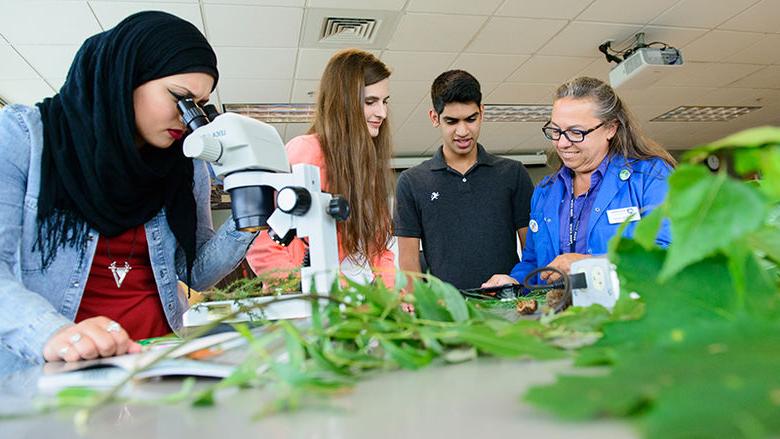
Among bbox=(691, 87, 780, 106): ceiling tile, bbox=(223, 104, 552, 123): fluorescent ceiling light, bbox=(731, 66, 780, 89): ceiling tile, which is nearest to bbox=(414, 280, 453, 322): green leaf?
bbox=(223, 104, 552, 123): fluorescent ceiling light

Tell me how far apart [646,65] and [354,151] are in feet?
10.4

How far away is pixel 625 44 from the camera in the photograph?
435 cm

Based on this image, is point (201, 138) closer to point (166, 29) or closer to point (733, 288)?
point (166, 29)

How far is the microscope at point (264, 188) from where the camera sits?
2.93 ft

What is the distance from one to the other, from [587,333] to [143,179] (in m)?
1.12

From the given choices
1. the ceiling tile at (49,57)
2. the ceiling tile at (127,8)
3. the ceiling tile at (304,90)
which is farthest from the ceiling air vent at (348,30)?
the ceiling tile at (49,57)

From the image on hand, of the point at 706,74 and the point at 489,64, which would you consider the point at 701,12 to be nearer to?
the point at 706,74

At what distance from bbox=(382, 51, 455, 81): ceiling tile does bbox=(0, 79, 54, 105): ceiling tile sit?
281 centimetres

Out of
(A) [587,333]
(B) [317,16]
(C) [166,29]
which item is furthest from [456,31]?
(A) [587,333]

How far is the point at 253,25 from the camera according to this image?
12.1 ft

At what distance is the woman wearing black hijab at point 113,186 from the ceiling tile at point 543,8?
2860 mm

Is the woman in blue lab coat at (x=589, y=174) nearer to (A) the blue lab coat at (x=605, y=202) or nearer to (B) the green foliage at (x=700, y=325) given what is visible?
(A) the blue lab coat at (x=605, y=202)

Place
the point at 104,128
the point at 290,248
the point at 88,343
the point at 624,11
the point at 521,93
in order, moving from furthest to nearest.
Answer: the point at 521,93 → the point at 624,11 → the point at 290,248 → the point at 104,128 → the point at 88,343

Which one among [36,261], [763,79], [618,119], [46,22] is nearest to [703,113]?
[763,79]
